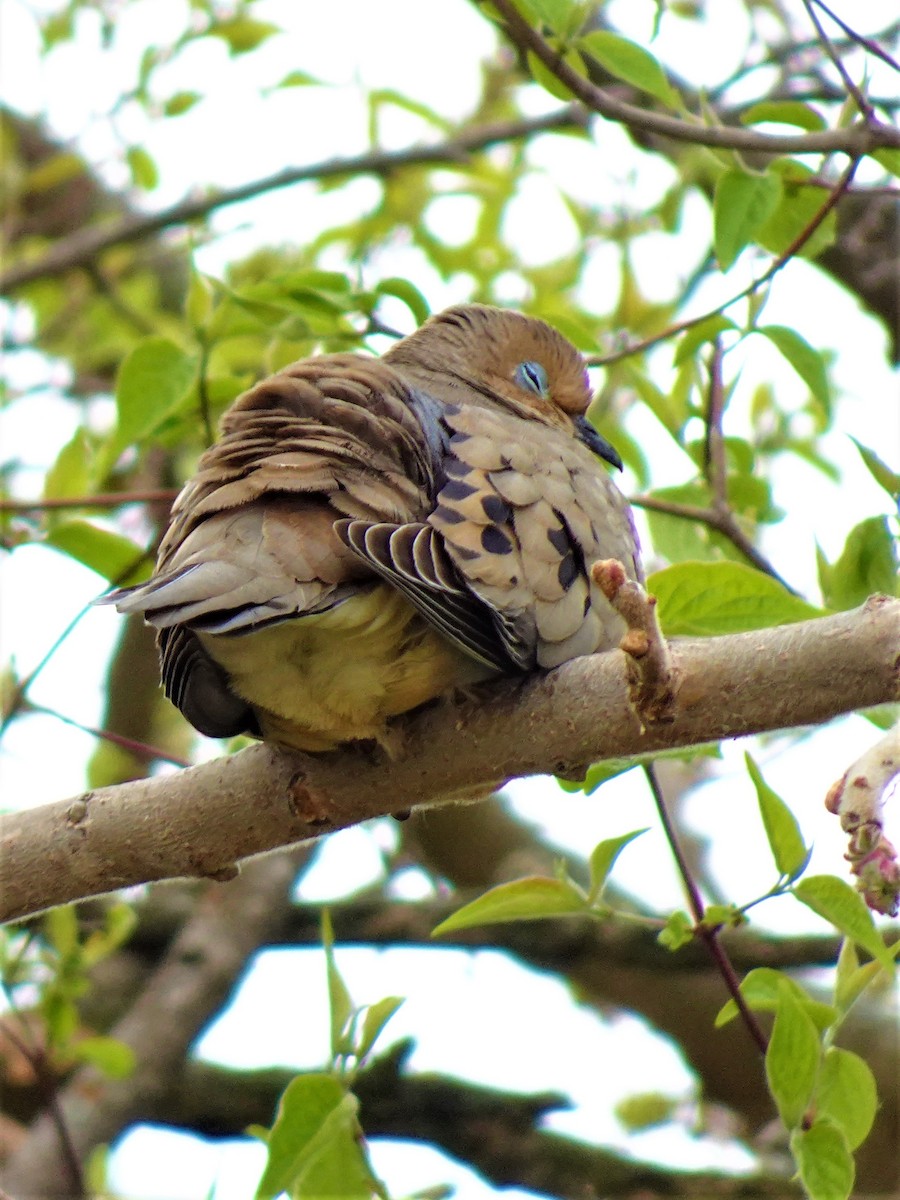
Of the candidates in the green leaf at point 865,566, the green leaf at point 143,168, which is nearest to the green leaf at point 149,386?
the green leaf at point 865,566

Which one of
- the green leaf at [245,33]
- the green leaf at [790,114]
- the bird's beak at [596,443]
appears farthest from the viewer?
the green leaf at [245,33]

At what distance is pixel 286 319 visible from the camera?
10.2 feet

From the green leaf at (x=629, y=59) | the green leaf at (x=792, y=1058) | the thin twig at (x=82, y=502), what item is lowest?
the green leaf at (x=792, y=1058)

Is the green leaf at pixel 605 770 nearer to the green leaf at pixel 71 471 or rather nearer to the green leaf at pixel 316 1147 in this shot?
the green leaf at pixel 316 1147

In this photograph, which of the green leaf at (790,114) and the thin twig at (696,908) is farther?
the green leaf at (790,114)

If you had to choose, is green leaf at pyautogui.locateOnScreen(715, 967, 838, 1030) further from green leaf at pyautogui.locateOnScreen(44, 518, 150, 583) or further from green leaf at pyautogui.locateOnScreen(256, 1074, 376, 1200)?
green leaf at pyautogui.locateOnScreen(44, 518, 150, 583)

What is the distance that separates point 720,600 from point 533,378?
4.02 feet

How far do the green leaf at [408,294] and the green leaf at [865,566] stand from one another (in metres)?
1.09

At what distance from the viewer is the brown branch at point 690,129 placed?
250 centimetres

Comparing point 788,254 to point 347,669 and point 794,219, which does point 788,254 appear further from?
point 347,669

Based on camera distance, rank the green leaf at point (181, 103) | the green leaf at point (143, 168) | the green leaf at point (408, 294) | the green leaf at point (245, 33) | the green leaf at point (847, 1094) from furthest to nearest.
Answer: the green leaf at point (143, 168) → the green leaf at point (181, 103) → the green leaf at point (245, 33) → the green leaf at point (408, 294) → the green leaf at point (847, 1094)

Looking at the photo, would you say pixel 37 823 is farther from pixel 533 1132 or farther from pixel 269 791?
pixel 533 1132

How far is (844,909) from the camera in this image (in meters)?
2.14

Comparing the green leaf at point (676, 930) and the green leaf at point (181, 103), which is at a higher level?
the green leaf at point (181, 103)
